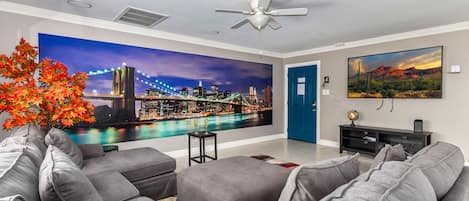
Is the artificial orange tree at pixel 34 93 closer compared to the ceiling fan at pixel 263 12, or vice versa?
the artificial orange tree at pixel 34 93

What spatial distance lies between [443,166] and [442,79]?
151 inches

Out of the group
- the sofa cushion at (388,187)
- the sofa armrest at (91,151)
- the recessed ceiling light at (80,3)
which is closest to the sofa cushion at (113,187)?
the sofa armrest at (91,151)

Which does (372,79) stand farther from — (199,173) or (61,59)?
(61,59)

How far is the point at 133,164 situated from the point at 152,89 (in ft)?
6.46

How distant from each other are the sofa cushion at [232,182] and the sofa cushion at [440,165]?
1.08 metres

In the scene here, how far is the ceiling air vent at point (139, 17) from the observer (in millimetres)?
→ 3398

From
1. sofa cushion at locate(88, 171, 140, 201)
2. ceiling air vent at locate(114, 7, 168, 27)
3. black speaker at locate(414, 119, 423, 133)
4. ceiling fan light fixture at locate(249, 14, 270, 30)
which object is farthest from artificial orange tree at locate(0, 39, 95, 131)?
black speaker at locate(414, 119, 423, 133)

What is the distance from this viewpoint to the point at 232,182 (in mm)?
2068

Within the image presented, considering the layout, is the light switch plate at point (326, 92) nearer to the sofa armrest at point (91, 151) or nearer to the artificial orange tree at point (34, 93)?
the sofa armrest at point (91, 151)

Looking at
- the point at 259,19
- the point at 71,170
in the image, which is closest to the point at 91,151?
the point at 71,170

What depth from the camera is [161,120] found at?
4527 millimetres

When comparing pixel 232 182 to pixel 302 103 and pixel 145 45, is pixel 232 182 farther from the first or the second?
→ pixel 302 103

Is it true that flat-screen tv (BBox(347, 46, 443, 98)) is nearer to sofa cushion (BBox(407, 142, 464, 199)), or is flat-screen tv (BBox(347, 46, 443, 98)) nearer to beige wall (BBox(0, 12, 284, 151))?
beige wall (BBox(0, 12, 284, 151))

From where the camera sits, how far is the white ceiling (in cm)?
310
